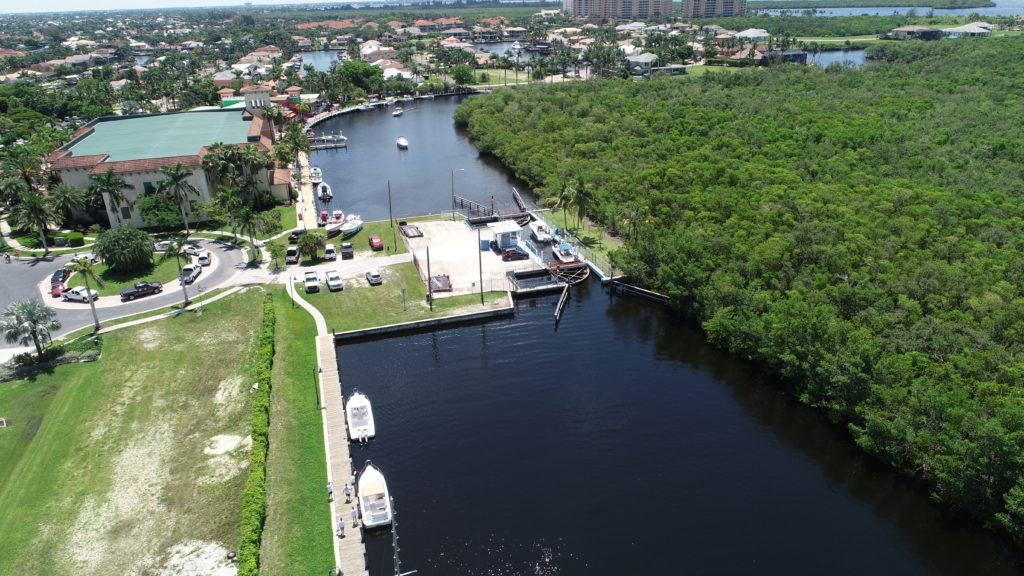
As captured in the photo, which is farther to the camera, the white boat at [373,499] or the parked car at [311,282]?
the parked car at [311,282]

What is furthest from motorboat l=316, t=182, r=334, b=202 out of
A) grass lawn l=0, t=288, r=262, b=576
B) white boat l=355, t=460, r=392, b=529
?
white boat l=355, t=460, r=392, b=529

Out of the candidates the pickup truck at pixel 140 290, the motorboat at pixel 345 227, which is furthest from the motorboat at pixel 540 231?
the pickup truck at pixel 140 290

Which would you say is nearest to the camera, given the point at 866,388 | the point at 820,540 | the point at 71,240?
the point at 820,540

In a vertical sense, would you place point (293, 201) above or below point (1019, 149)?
below

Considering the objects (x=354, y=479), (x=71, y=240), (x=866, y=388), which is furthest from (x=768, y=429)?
(x=71, y=240)

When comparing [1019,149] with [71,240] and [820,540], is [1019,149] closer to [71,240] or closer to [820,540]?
[820,540]

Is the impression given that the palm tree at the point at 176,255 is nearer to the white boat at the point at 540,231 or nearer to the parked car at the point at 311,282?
the parked car at the point at 311,282
